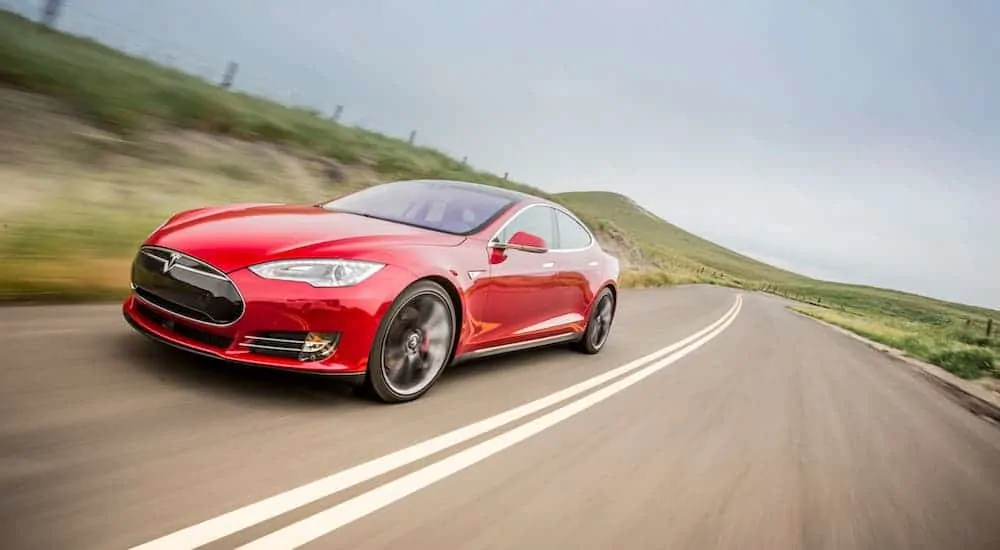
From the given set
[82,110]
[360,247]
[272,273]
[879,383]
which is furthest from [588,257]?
[82,110]

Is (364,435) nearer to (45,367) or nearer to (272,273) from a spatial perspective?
(272,273)

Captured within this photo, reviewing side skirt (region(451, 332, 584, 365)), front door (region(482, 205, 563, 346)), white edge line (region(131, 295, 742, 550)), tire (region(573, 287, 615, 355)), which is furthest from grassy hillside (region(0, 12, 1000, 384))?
tire (region(573, 287, 615, 355))

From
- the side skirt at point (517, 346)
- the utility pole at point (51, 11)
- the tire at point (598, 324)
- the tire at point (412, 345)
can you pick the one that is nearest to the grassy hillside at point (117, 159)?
the utility pole at point (51, 11)

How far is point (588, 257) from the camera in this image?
264 inches

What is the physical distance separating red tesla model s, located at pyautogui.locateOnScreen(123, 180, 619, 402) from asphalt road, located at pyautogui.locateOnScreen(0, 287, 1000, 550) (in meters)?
0.29

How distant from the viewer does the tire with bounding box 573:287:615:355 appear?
6.97 metres

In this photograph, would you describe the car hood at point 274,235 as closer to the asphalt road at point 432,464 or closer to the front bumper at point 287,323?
the front bumper at point 287,323

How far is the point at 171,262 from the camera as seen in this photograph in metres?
3.68

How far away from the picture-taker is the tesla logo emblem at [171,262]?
367cm

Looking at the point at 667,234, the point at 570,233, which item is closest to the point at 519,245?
the point at 570,233

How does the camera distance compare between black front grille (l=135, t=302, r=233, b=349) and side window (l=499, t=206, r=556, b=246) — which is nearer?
black front grille (l=135, t=302, r=233, b=349)

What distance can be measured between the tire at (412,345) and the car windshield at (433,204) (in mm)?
669

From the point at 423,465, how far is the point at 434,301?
4.06 ft

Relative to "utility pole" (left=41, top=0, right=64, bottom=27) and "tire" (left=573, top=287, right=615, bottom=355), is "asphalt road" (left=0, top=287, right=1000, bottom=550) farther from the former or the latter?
"utility pole" (left=41, top=0, right=64, bottom=27)
